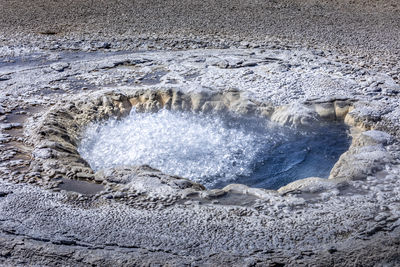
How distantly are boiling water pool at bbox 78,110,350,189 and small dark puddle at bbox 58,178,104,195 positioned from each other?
0.39 meters

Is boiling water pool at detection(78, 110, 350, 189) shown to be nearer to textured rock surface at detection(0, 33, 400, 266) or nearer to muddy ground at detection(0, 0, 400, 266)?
textured rock surface at detection(0, 33, 400, 266)

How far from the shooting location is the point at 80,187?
8.13 ft

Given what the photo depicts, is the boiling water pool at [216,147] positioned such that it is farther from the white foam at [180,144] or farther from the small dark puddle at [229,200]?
the small dark puddle at [229,200]

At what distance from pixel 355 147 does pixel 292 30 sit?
2.28 m

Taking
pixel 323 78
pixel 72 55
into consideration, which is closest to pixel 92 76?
pixel 72 55

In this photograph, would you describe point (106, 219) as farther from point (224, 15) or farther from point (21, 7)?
point (21, 7)

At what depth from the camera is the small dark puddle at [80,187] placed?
96.3 inches

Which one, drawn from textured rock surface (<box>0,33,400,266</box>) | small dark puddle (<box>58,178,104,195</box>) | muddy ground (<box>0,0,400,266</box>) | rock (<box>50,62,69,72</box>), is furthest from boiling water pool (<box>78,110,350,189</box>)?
rock (<box>50,62,69,72</box>)

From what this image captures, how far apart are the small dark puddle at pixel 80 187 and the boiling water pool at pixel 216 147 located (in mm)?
390

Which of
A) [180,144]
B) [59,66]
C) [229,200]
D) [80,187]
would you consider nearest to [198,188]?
[229,200]

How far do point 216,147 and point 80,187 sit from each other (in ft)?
3.31

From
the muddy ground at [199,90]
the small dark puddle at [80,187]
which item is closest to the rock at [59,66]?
the muddy ground at [199,90]

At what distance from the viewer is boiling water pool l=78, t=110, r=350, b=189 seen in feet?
9.54

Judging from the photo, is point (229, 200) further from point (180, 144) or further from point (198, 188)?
point (180, 144)
